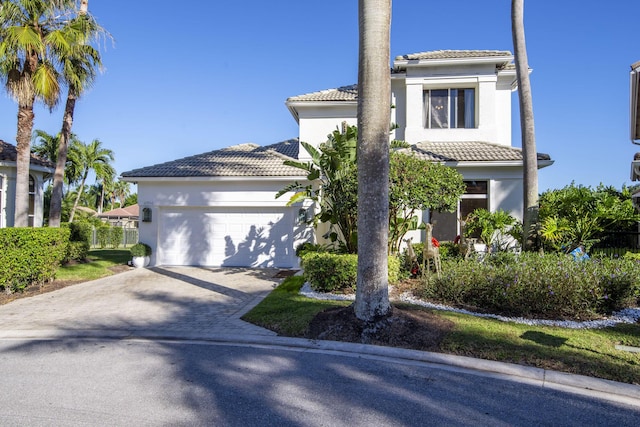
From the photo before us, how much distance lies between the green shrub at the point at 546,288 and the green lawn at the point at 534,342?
2.54 ft

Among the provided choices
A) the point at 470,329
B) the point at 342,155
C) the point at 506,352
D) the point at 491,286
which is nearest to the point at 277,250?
the point at 342,155

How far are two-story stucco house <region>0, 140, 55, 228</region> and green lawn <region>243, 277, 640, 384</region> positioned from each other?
1331cm

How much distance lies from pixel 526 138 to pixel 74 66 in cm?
1388

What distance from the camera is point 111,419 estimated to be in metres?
4.04

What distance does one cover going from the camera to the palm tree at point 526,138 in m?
11.5

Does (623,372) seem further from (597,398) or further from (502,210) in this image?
(502,210)

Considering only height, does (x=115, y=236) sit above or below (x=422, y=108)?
below

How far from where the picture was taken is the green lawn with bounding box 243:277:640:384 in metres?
5.31

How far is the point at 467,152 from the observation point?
15.0m

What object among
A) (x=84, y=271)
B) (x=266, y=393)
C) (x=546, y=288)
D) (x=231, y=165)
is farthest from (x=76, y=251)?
(x=546, y=288)

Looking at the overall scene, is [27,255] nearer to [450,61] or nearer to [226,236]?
[226,236]

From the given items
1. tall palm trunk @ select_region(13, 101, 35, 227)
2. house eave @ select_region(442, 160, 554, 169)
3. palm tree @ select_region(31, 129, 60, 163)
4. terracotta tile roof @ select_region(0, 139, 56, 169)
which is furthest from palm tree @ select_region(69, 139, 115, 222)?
house eave @ select_region(442, 160, 554, 169)

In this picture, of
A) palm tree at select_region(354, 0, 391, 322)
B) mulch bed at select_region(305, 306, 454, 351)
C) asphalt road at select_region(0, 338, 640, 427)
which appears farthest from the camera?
palm tree at select_region(354, 0, 391, 322)

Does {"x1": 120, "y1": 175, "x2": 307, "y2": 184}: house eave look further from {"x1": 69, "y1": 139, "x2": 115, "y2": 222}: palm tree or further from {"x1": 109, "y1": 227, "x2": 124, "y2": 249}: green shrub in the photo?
{"x1": 69, "y1": 139, "x2": 115, "y2": 222}: palm tree
